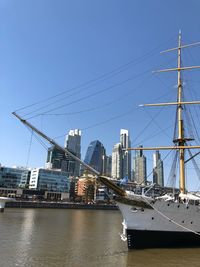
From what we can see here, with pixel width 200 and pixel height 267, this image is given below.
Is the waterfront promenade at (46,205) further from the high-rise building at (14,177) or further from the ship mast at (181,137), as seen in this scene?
the ship mast at (181,137)

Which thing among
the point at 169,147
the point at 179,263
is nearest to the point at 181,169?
the point at 169,147

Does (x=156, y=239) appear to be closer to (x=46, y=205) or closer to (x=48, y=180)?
(x=46, y=205)

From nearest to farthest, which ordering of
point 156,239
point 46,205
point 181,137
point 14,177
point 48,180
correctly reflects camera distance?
1. point 156,239
2. point 181,137
3. point 46,205
4. point 14,177
5. point 48,180

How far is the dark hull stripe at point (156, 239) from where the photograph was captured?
22.4 meters

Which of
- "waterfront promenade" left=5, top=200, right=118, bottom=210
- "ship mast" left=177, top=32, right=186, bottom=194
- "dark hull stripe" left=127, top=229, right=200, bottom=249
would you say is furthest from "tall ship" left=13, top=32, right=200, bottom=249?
"waterfront promenade" left=5, top=200, right=118, bottom=210

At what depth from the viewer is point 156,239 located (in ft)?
74.6

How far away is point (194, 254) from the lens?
21.7 meters

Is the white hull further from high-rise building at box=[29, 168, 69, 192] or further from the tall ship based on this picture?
high-rise building at box=[29, 168, 69, 192]

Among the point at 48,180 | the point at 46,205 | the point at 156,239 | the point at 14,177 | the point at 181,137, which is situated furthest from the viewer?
A: the point at 48,180

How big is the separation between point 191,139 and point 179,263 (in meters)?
17.3

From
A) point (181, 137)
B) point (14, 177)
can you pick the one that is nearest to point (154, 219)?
point (181, 137)

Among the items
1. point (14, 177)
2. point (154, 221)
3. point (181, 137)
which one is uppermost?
point (14, 177)

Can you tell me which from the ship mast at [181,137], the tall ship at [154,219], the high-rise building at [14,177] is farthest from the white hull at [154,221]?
the high-rise building at [14,177]

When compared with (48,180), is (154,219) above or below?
below
